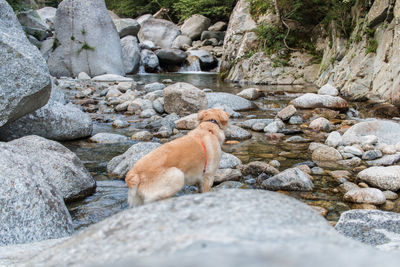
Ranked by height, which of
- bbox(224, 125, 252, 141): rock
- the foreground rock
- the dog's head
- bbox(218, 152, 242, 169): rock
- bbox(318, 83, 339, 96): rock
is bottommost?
bbox(224, 125, 252, 141): rock

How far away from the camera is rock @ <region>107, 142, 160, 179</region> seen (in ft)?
18.1

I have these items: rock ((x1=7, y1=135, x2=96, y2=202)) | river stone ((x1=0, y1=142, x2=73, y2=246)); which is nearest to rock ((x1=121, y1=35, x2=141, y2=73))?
rock ((x1=7, y1=135, x2=96, y2=202))

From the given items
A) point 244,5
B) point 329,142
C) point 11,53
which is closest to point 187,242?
point 11,53

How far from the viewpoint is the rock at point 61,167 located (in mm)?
4574

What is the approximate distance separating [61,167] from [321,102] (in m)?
8.71

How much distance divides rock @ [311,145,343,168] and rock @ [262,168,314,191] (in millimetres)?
1301

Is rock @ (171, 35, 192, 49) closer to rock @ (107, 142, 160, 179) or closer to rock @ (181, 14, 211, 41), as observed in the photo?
rock @ (181, 14, 211, 41)

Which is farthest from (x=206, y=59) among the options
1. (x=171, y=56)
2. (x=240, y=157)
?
(x=240, y=157)

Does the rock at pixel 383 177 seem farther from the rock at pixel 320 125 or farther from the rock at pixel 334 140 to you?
the rock at pixel 320 125

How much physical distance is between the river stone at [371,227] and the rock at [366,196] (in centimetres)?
102

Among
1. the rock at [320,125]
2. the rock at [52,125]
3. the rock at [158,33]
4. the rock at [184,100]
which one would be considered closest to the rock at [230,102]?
the rock at [184,100]

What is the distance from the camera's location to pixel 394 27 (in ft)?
36.3

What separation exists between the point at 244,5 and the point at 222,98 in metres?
11.8

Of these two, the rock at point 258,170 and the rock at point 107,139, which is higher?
the rock at point 258,170
